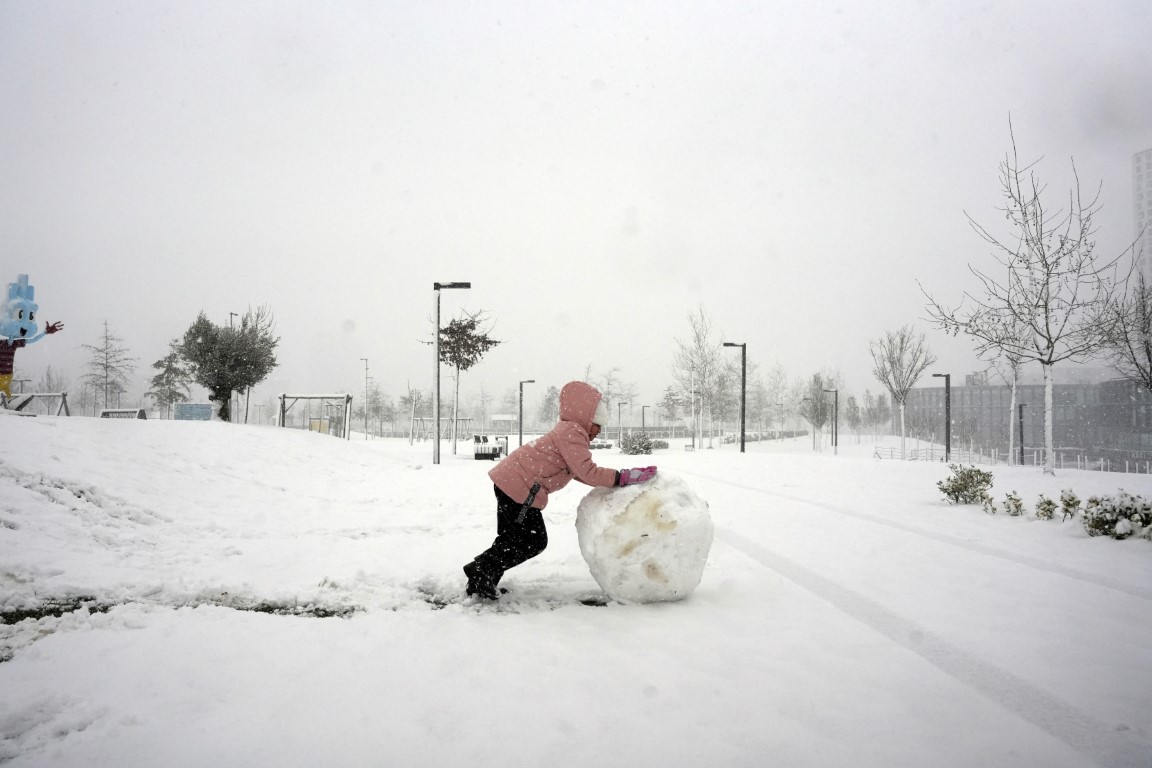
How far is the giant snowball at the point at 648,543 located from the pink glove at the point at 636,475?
69 millimetres

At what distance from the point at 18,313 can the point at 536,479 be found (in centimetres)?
1489

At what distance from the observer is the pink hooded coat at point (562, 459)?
4137mm

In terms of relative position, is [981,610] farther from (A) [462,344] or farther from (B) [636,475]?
(A) [462,344]

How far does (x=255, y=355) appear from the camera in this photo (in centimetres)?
2267

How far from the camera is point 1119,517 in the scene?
6867 millimetres

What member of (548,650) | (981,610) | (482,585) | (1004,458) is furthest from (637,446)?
(1004,458)

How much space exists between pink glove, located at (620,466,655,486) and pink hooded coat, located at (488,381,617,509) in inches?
3.8

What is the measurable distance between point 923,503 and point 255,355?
23.5 metres

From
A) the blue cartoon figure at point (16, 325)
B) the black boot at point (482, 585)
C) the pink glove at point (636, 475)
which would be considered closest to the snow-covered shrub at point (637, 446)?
the blue cartoon figure at point (16, 325)

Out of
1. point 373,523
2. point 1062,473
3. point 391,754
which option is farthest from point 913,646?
point 1062,473

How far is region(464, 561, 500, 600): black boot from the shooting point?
14.0 feet

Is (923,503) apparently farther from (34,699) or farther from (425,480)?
(34,699)

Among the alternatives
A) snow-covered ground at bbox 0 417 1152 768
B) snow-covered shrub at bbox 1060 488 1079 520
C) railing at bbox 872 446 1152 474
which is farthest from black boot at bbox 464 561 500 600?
railing at bbox 872 446 1152 474

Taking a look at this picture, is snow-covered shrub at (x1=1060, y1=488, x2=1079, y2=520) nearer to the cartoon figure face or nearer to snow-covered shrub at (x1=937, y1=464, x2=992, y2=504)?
snow-covered shrub at (x1=937, y1=464, x2=992, y2=504)
